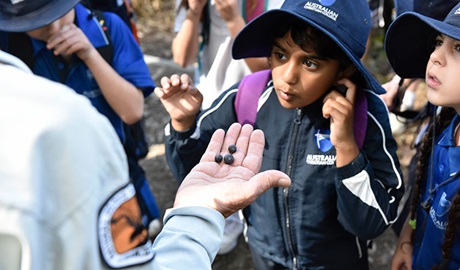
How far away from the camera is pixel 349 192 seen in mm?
1847

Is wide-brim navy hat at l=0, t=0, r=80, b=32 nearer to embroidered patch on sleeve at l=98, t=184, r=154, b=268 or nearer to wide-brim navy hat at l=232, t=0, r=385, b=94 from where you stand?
wide-brim navy hat at l=232, t=0, r=385, b=94

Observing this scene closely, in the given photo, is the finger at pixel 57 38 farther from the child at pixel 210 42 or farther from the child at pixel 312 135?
the child at pixel 210 42

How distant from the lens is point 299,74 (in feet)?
6.13

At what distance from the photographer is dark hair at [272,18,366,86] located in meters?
1.84

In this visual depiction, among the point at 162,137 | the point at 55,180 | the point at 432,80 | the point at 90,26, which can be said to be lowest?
the point at 162,137

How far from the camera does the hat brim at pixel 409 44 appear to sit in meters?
1.84

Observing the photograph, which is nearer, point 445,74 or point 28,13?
point 445,74

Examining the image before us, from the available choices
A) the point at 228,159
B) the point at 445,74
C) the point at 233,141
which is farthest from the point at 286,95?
the point at 445,74

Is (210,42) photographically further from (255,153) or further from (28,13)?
(255,153)

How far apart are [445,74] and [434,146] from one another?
391 millimetres

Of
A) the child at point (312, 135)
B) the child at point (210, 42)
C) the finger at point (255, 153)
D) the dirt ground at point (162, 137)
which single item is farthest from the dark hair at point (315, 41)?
the dirt ground at point (162, 137)

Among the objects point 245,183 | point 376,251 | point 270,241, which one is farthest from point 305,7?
point 376,251

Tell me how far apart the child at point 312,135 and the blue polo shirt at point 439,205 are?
0.42ft

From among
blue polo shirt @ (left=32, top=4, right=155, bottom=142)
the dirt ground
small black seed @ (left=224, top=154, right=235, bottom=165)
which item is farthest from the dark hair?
the dirt ground
